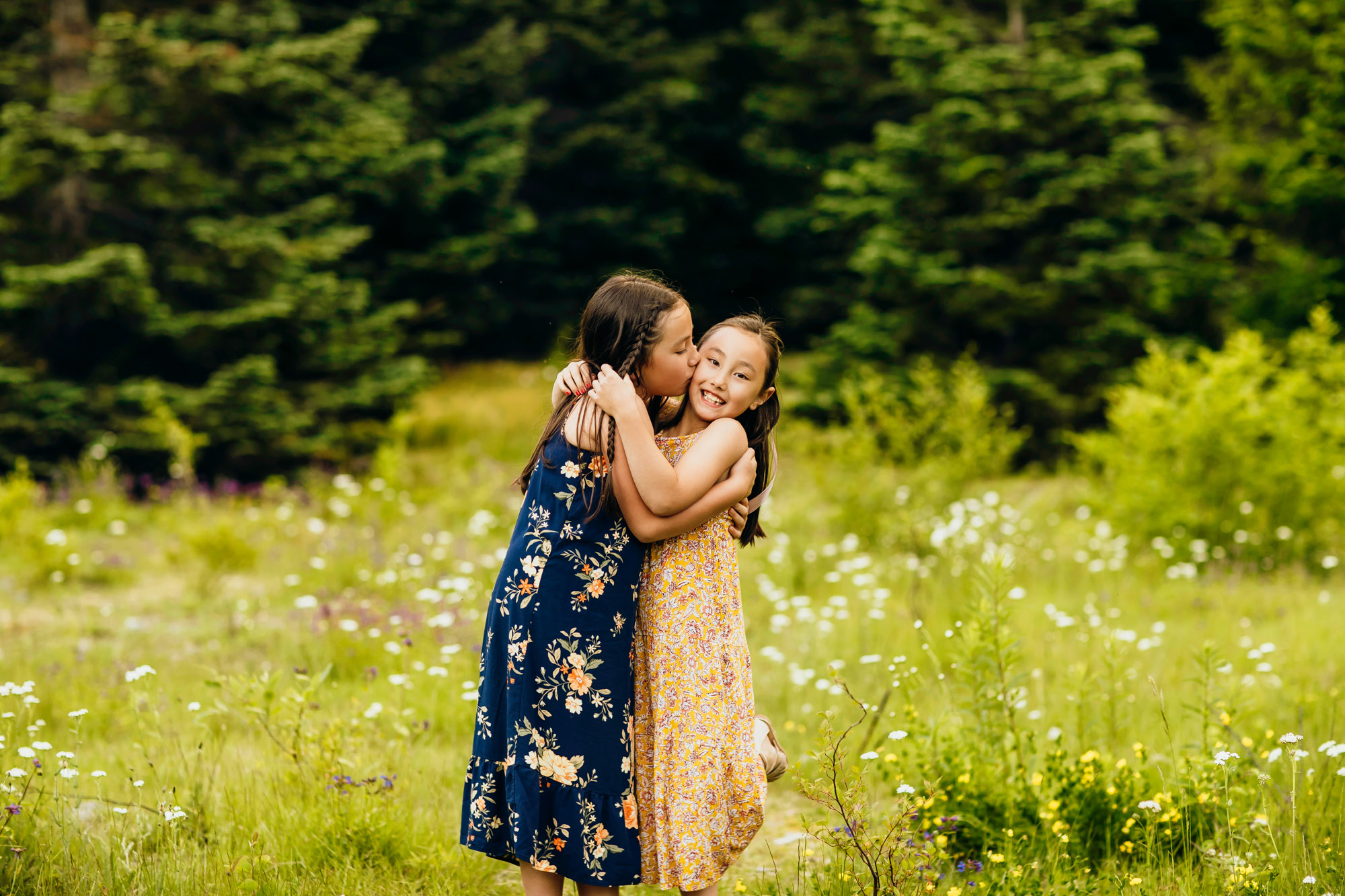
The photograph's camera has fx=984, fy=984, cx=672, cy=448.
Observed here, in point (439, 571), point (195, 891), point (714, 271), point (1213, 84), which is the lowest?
point (714, 271)

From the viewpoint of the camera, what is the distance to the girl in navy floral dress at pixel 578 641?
7.67 feet

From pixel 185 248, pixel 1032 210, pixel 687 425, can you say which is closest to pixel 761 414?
pixel 687 425

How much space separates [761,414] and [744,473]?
0.25 meters

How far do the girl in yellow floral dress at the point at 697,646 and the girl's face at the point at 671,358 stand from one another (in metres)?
0.06

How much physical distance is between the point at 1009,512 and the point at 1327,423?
2.46 metres

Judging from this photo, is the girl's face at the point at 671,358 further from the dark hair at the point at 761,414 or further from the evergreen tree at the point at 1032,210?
the evergreen tree at the point at 1032,210

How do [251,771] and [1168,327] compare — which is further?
[1168,327]

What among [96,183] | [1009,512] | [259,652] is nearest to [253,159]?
[96,183]

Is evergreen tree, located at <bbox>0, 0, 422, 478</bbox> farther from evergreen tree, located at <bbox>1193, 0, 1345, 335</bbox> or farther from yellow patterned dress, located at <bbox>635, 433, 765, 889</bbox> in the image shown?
evergreen tree, located at <bbox>1193, 0, 1345, 335</bbox>

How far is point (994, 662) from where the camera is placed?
3.22 metres

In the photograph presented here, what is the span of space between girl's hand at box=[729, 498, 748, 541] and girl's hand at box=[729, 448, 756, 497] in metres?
0.07

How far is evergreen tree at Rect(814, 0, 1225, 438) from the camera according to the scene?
1148 cm

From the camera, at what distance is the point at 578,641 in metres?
2.34

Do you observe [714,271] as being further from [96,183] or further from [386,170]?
[96,183]
